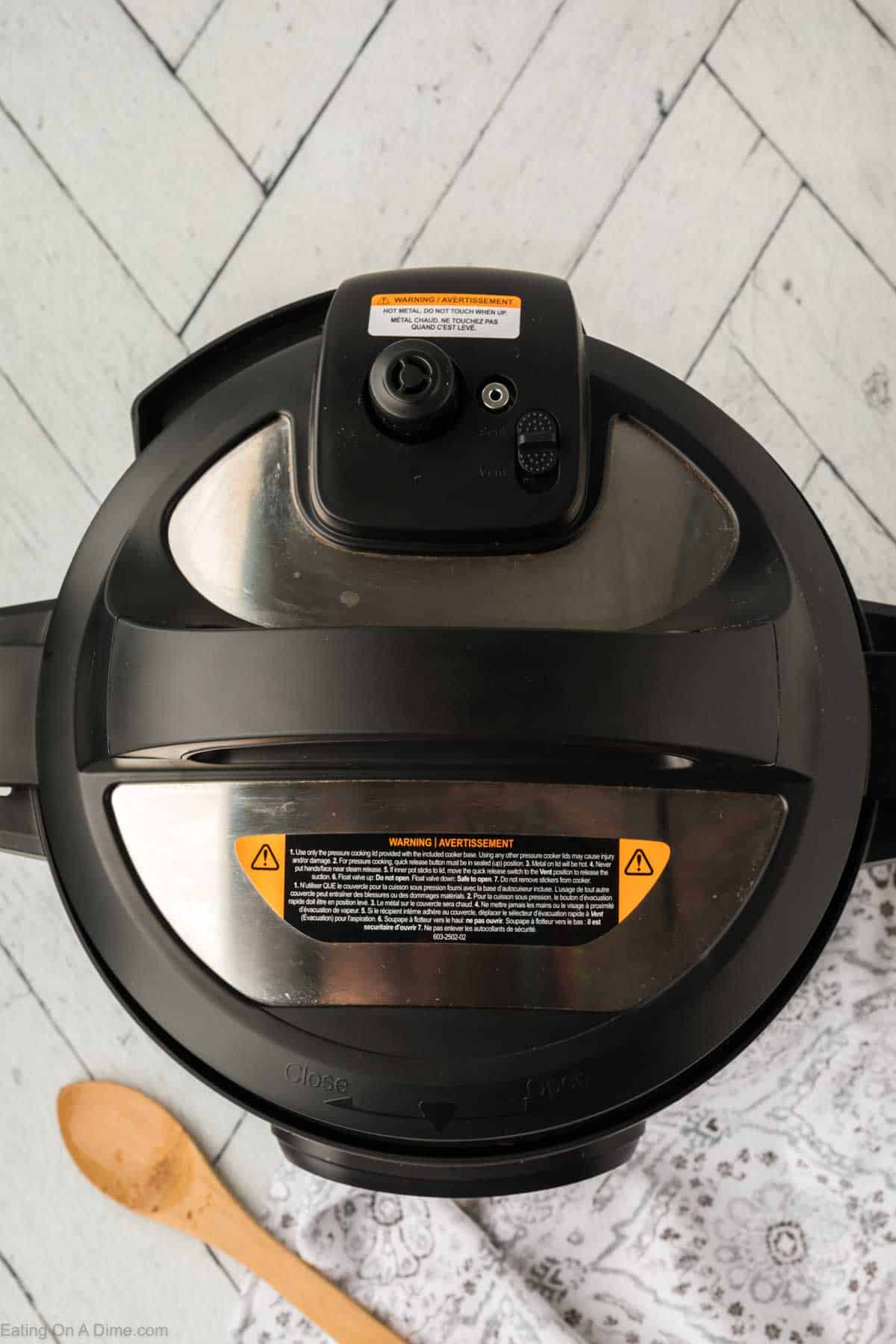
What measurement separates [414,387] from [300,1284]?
0.68 m

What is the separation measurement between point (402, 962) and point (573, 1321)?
47cm

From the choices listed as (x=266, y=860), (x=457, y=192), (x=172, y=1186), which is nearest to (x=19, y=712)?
(x=266, y=860)

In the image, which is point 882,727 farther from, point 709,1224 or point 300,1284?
point 300,1284

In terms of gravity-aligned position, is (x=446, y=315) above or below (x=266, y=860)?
above

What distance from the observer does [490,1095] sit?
0.55 m

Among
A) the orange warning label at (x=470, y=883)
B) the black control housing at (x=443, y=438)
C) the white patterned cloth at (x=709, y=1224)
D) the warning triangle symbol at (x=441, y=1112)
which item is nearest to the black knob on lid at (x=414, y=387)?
the black control housing at (x=443, y=438)

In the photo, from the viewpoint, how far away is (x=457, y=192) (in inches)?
37.3

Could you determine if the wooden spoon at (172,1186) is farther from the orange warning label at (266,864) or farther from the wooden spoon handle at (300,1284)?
the orange warning label at (266,864)

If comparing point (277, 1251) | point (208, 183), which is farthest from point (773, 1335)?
point (208, 183)

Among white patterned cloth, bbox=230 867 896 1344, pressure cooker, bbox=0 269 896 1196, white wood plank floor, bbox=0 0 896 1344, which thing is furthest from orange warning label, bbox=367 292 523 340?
white patterned cloth, bbox=230 867 896 1344

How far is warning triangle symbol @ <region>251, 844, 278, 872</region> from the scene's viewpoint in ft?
1.84

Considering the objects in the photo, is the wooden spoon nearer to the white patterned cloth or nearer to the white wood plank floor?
the white patterned cloth

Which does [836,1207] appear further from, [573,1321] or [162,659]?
[162,659]

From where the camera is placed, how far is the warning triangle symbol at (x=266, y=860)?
56 cm
